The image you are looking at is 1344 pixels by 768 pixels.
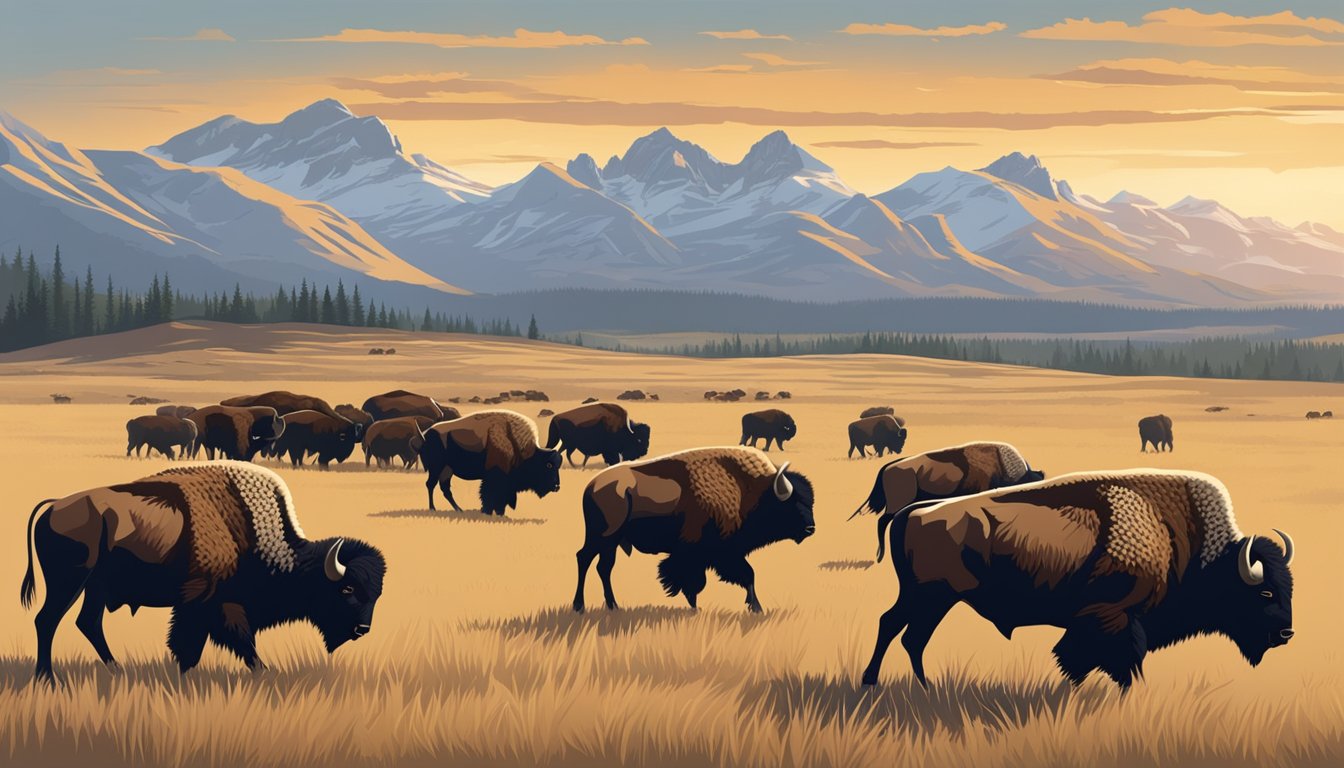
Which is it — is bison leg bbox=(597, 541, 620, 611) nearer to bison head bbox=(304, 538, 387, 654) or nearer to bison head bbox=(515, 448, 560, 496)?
bison head bbox=(304, 538, 387, 654)

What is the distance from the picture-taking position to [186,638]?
1102 cm

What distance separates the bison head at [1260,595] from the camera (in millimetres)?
10172

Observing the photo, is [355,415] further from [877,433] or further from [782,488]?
[782,488]

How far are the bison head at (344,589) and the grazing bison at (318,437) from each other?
23790 millimetres

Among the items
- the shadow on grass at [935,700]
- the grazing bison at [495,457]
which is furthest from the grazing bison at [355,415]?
the shadow on grass at [935,700]

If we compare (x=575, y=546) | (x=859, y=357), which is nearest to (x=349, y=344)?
(x=859, y=357)

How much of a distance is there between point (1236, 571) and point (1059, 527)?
1.27 meters

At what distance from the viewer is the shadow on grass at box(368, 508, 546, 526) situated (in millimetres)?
23672

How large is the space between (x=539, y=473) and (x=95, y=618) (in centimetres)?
1419

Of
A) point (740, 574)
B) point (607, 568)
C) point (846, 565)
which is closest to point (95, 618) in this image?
point (607, 568)

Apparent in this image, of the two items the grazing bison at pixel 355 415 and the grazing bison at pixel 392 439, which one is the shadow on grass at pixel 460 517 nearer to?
the grazing bison at pixel 392 439

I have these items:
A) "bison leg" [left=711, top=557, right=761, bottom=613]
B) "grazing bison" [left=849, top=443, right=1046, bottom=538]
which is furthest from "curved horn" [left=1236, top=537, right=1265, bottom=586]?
"grazing bison" [left=849, top=443, right=1046, bottom=538]

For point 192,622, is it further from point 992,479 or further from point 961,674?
point 992,479

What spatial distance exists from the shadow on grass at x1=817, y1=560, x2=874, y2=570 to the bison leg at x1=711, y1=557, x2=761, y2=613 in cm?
418
